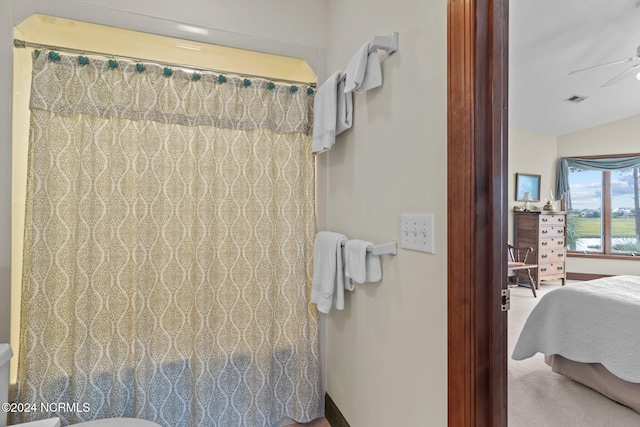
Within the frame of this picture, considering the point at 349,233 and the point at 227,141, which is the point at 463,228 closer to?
the point at 349,233

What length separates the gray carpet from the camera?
1.75m

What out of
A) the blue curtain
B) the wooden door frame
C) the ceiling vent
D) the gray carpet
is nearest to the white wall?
the blue curtain

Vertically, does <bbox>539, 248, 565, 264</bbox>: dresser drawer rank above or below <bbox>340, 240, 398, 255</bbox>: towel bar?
below

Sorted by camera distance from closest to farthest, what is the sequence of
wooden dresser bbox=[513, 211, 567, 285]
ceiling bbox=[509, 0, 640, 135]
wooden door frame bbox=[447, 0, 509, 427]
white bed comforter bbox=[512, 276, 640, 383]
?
wooden door frame bbox=[447, 0, 509, 427]
white bed comforter bbox=[512, 276, 640, 383]
ceiling bbox=[509, 0, 640, 135]
wooden dresser bbox=[513, 211, 567, 285]

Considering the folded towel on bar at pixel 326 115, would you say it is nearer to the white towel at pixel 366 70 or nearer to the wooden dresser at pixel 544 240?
the white towel at pixel 366 70

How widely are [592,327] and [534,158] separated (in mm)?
3948

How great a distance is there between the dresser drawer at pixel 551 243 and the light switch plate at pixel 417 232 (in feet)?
14.2

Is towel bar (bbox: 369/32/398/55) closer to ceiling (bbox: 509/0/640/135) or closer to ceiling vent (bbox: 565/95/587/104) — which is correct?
ceiling (bbox: 509/0/640/135)

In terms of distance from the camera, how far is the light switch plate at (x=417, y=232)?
956 mm

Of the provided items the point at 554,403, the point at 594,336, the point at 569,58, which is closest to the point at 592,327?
the point at 594,336

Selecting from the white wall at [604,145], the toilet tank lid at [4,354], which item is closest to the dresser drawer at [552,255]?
the white wall at [604,145]

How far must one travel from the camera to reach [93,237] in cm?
140

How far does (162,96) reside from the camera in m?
1.51

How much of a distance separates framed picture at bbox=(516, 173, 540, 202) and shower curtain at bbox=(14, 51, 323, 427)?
4521mm
